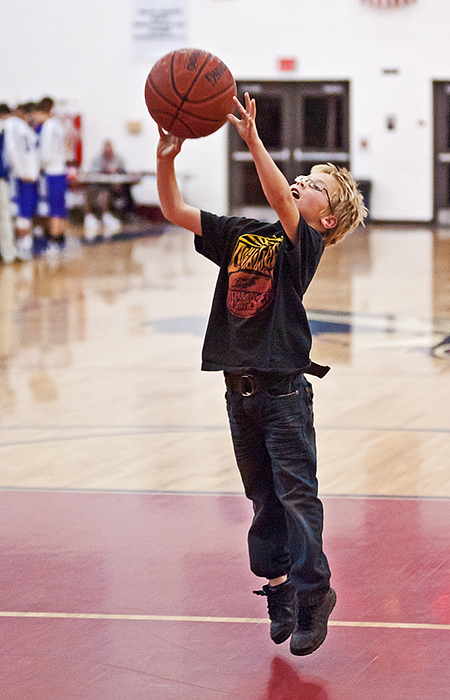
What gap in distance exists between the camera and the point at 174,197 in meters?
2.82

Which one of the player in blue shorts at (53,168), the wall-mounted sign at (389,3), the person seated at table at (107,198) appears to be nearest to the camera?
the player in blue shorts at (53,168)

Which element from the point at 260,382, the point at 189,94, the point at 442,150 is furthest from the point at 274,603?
the point at 442,150

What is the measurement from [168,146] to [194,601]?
1.35 m

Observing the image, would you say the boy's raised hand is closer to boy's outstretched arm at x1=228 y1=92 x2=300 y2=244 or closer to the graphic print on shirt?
boy's outstretched arm at x1=228 y1=92 x2=300 y2=244

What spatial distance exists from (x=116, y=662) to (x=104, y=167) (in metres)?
15.7

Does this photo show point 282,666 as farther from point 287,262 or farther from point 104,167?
point 104,167

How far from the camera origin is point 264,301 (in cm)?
274

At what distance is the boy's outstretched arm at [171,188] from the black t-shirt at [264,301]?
0.11 metres

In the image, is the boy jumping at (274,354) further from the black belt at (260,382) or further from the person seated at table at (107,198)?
the person seated at table at (107,198)

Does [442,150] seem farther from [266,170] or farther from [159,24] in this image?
[266,170]

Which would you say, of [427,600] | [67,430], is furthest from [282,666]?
[67,430]

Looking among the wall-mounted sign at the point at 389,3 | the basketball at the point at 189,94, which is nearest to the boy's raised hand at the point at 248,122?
the basketball at the point at 189,94

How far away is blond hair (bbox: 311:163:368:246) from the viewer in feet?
9.38

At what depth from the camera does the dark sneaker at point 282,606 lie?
9.46ft
